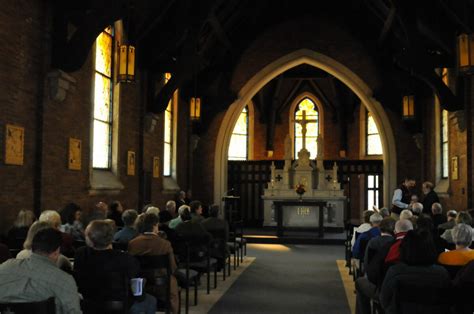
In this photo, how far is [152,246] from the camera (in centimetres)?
531

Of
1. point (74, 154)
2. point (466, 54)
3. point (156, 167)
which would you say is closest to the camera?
point (466, 54)

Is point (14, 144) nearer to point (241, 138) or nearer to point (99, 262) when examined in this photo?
point (99, 262)

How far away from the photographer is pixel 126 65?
9539 millimetres

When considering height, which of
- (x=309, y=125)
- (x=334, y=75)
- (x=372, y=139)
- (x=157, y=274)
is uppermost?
(x=334, y=75)

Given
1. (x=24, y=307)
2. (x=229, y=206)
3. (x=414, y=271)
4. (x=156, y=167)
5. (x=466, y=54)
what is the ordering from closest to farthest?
(x=24, y=307), (x=414, y=271), (x=466, y=54), (x=156, y=167), (x=229, y=206)

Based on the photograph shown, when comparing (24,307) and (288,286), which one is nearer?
(24,307)

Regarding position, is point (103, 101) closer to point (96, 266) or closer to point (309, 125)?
point (96, 266)

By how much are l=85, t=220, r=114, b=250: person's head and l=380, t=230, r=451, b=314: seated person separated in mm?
1970

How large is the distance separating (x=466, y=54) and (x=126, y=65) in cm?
525

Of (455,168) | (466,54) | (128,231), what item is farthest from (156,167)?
(466,54)

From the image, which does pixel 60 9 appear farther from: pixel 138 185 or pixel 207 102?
pixel 207 102

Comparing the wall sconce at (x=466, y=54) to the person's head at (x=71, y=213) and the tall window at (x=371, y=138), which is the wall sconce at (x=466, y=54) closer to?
the person's head at (x=71, y=213)

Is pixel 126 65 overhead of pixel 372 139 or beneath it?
overhead

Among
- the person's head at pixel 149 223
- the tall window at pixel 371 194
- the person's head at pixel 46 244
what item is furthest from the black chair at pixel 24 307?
the tall window at pixel 371 194
